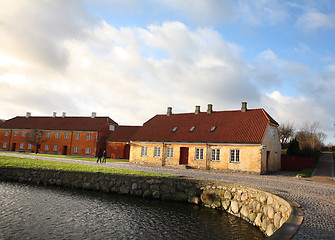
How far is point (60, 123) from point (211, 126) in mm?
33640

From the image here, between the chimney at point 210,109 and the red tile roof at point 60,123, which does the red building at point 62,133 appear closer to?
the red tile roof at point 60,123

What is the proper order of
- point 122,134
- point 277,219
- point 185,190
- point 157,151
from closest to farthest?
point 277,219 < point 185,190 < point 157,151 < point 122,134

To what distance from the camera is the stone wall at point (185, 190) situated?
10088 millimetres

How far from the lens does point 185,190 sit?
14.4 meters

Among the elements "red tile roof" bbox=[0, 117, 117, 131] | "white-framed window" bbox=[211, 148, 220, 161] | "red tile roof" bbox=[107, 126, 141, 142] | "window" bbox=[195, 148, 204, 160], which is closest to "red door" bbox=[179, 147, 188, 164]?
"window" bbox=[195, 148, 204, 160]

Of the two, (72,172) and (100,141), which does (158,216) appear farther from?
(100,141)

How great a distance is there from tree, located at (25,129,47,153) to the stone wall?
29089 millimetres

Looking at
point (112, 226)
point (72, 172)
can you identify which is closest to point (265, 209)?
point (112, 226)

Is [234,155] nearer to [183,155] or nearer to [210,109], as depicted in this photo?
[183,155]

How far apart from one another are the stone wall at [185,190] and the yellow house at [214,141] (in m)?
11.4

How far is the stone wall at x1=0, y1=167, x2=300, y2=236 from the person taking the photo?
1009 centimetres

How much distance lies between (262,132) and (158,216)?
1687cm

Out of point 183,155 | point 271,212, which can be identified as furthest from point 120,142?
point 271,212

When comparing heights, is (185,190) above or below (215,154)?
below
